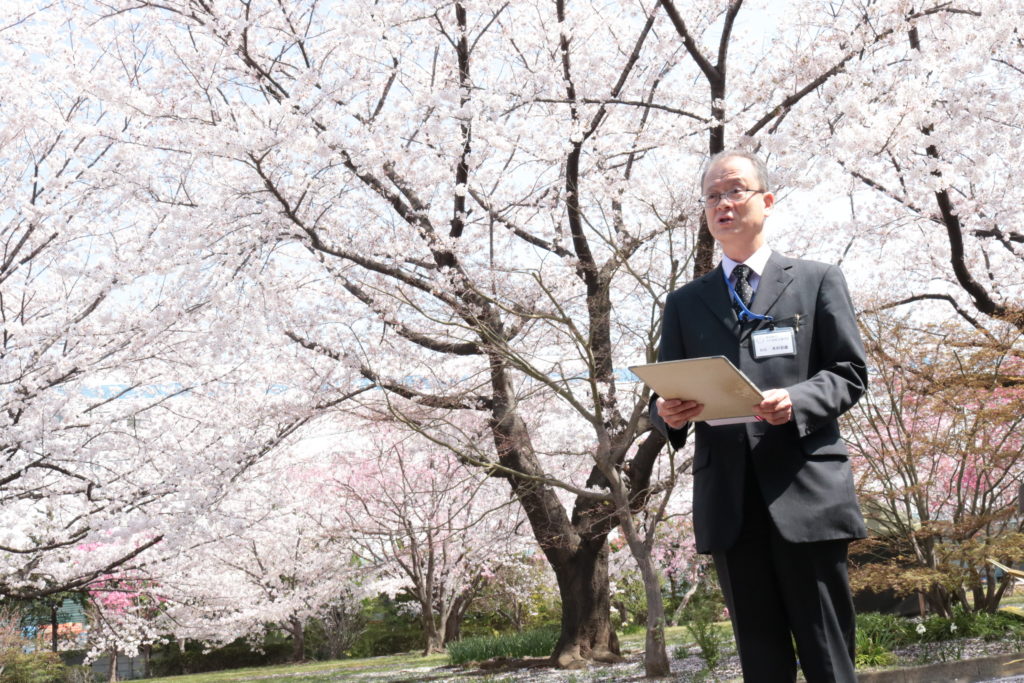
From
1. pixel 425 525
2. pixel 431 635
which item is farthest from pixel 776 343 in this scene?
pixel 431 635

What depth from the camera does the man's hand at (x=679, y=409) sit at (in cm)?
159

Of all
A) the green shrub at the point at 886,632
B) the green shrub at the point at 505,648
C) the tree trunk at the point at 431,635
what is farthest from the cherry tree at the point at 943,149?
the tree trunk at the point at 431,635

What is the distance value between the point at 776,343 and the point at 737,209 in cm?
29

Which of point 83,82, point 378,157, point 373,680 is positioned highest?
point 83,82

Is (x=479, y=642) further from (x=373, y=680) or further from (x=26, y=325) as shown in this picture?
(x=26, y=325)

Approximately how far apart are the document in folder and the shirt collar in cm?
34

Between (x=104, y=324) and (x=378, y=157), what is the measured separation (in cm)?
360

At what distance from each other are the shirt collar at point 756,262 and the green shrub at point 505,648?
926cm

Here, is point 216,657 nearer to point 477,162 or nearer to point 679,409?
point 477,162

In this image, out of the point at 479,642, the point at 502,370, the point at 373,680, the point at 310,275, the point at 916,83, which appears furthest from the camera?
the point at 479,642

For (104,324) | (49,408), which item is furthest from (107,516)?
(104,324)

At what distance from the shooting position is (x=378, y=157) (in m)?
6.75

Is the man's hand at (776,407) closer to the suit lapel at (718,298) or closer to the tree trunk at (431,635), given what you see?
the suit lapel at (718,298)

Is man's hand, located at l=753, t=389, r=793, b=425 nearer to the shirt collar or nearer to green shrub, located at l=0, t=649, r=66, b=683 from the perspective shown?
the shirt collar
